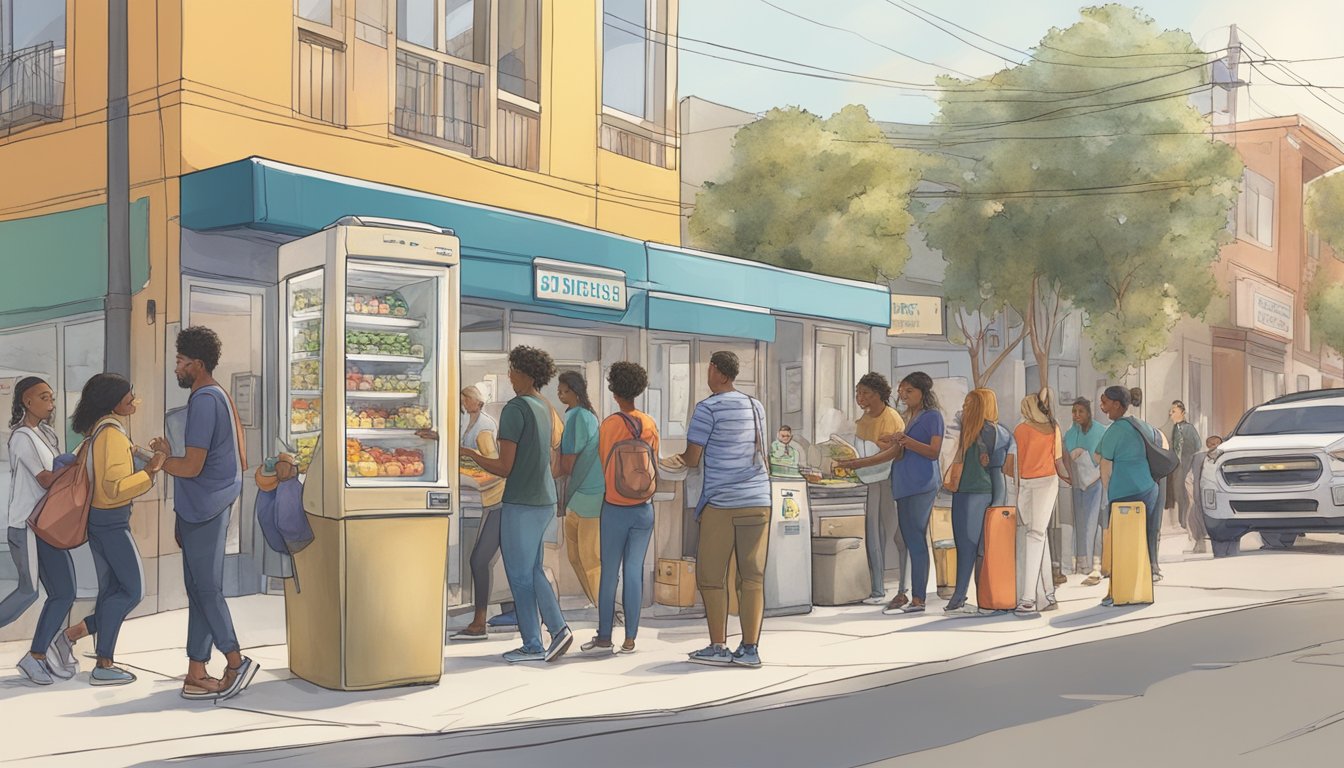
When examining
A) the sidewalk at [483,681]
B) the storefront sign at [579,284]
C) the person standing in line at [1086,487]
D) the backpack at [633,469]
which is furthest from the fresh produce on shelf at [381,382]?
the person standing in line at [1086,487]

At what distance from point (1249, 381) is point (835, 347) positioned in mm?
24611

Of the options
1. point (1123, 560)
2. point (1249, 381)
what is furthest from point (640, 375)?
point (1249, 381)

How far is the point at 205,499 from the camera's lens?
26.1 ft

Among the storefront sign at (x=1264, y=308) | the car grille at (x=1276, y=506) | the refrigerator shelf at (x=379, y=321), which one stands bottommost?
the car grille at (x=1276, y=506)

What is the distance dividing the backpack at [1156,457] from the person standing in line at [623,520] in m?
4.82

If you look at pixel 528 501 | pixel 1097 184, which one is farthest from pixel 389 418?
pixel 1097 184

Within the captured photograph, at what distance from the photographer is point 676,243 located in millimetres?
17625

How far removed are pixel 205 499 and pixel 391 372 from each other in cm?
169

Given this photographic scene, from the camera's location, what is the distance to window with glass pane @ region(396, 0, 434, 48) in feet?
45.3

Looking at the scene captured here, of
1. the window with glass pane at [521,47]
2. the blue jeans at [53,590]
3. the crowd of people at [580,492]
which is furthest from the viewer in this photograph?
the window with glass pane at [521,47]

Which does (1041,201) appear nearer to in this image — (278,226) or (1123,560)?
(1123,560)

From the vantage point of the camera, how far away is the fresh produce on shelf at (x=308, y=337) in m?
9.02

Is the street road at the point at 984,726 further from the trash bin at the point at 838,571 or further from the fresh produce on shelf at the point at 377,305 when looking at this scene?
the trash bin at the point at 838,571

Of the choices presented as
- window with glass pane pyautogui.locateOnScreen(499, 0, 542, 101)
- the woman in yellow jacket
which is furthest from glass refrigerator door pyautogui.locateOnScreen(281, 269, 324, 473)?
window with glass pane pyautogui.locateOnScreen(499, 0, 542, 101)
